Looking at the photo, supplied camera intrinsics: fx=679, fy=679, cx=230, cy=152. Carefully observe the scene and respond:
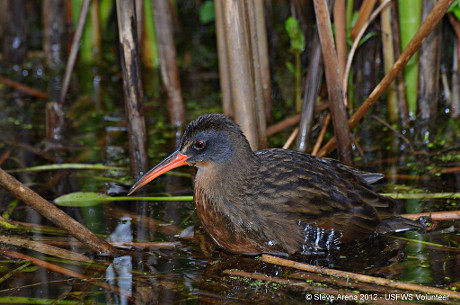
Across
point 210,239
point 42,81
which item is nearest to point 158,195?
point 210,239

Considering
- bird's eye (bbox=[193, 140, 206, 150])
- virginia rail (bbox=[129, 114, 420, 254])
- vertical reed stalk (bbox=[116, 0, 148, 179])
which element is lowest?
virginia rail (bbox=[129, 114, 420, 254])

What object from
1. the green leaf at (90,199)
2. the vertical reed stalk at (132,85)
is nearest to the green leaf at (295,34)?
the vertical reed stalk at (132,85)

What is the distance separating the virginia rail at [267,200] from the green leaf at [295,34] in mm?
1413

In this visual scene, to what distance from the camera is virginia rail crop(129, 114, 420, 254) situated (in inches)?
147

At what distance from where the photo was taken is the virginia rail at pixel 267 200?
147 inches

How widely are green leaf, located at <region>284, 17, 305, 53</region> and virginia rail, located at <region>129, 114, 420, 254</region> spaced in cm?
141

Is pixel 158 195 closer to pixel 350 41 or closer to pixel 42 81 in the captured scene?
pixel 350 41

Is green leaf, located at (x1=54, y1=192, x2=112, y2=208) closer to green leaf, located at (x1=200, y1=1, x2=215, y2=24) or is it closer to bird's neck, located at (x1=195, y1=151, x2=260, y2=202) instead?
bird's neck, located at (x1=195, y1=151, x2=260, y2=202)

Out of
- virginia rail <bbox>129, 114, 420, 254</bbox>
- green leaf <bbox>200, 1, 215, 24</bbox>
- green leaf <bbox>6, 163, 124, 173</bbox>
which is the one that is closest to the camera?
virginia rail <bbox>129, 114, 420, 254</bbox>

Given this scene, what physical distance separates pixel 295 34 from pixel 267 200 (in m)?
1.75

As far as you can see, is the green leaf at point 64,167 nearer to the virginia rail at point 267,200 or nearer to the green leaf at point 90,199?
the green leaf at point 90,199

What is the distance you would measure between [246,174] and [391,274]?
1.00 meters

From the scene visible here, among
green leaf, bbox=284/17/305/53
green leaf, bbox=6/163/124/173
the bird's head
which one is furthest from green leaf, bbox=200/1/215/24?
the bird's head

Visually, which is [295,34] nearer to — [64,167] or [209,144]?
[209,144]
